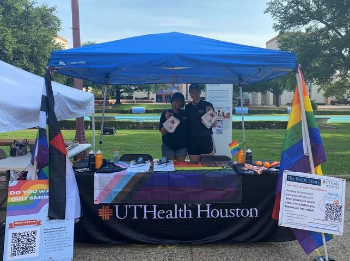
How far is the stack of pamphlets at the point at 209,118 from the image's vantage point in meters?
5.27

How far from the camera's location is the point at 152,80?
6312 mm

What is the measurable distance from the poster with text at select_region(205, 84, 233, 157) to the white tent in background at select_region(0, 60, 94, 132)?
373 cm

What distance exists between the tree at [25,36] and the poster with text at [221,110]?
745 inches

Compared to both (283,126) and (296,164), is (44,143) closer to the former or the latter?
(296,164)

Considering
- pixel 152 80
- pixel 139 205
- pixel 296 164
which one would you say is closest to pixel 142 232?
pixel 139 205

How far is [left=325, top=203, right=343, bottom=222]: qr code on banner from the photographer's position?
334 centimetres

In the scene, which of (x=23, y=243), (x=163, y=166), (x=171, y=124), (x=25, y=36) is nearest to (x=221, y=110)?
(x=171, y=124)

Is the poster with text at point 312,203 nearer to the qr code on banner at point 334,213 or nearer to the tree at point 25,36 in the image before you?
the qr code on banner at point 334,213

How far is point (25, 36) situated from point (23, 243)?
25595mm

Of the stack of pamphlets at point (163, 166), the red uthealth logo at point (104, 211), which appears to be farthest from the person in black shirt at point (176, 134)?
the red uthealth logo at point (104, 211)

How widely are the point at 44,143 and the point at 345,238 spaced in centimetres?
370

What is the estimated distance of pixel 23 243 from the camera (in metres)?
3.13

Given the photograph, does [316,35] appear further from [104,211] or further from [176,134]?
[104,211]

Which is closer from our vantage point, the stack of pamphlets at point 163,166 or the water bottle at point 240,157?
the stack of pamphlets at point 163,166
